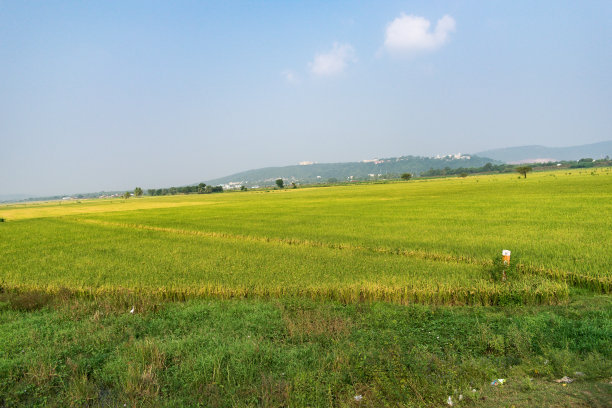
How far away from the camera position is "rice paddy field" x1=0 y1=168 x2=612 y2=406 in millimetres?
4570

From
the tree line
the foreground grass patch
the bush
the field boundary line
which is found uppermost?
the tree line

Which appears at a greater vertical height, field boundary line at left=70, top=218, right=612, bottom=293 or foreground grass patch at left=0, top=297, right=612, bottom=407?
foreground grass patch at left=0, top=297, right=612, bottom=407

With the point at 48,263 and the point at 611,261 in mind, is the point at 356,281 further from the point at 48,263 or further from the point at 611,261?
the point at 48,263

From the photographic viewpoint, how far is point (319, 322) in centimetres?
655

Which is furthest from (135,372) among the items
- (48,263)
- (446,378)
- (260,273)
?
(48,263)

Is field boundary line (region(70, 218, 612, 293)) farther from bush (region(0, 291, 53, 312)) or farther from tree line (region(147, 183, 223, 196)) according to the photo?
tree line (region(147, 183, 223, 196))

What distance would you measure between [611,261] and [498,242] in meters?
3.87

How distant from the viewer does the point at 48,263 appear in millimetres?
13797

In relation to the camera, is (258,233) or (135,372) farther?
(258,233)

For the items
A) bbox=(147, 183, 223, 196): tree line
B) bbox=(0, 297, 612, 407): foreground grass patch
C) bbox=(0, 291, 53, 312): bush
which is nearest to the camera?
bbox=(0, 297, 612, 407): foreground grass patch

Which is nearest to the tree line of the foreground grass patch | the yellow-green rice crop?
the yellow-green rice crop

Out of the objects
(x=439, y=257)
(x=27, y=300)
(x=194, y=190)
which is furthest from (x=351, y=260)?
(x=194, y=190)

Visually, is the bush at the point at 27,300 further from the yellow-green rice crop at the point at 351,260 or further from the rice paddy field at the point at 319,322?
the yellow-green rice crop at the point at 351,260

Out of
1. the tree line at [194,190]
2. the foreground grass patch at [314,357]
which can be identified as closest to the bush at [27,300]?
the foreground grass patch at [314,357]
